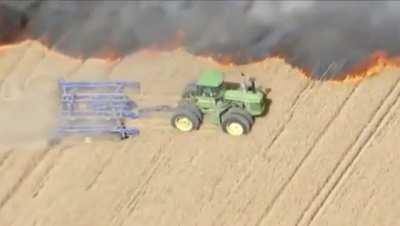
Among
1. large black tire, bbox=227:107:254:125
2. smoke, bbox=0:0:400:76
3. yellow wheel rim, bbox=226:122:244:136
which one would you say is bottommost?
yellow wheel rim, bbox=226:122:244:136

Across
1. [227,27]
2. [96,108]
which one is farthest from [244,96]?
[96,108]

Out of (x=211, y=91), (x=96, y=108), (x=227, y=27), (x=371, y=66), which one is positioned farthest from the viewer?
(x=227, y=27)

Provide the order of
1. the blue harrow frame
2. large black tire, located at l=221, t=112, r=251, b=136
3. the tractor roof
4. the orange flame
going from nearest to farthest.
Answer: large black tire, located at l=221, t=112, r=251, b=136 → the tractor roof → the blue harrow frame → the orange flame

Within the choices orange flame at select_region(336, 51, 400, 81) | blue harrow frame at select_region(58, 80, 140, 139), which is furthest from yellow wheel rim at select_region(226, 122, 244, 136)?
orange flame at select_region(336, 51, 400, 81)

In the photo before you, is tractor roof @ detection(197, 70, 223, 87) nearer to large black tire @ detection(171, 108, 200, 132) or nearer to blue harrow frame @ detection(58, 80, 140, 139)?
large black tire @ detection(171, 108, 200, 132)

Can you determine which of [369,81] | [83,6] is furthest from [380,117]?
[83,6]

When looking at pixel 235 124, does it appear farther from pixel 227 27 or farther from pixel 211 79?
pixel 227 27

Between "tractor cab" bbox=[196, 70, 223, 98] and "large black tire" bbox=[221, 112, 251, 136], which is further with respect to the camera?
"tractor cab" bbox=[196, 70, 223, 98]
